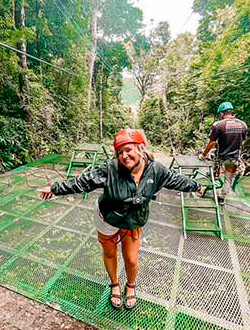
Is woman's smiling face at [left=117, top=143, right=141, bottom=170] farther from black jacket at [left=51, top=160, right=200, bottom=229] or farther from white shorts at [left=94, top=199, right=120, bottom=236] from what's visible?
white shorts at [left=94, top=199, right=120, bottom=236]

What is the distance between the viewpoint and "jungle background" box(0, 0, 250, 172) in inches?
204

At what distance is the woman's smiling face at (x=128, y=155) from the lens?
4.28 ft

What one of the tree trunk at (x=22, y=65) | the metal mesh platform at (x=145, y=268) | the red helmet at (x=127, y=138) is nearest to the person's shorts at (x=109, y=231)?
the red helmet at (x=127, y=138)

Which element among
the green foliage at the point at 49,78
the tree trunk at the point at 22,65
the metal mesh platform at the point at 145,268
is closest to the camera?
the metal mesh platform at the point at 145,268

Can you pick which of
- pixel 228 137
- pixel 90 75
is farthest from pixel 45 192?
pixel 90 75

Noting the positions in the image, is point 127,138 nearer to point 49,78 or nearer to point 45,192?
point 45,192

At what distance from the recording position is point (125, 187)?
4.42 feet

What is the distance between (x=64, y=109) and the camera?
7934 mm

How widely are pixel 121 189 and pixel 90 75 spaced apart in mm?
9283

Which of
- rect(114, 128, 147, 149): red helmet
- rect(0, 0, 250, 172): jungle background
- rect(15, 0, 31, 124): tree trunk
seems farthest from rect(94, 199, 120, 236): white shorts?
rect(15, 0, 31, 124): tree trunk

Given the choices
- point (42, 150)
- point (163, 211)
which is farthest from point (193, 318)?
point (42, 150)

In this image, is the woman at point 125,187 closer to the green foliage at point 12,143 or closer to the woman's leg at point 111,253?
the woman's leg at point 111,253

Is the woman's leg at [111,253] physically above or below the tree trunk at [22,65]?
below

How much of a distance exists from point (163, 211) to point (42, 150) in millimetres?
4274
